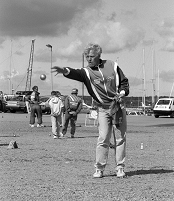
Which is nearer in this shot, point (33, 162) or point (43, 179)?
point (43, 179)

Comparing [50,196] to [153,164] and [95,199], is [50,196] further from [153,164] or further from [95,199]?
[153,164]

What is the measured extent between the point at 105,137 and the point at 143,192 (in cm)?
159

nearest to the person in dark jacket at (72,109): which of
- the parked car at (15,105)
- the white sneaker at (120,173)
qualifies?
the white sneaker at (120,173)

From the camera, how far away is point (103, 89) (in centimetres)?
776

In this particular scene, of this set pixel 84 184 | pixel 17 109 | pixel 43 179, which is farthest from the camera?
pixel 17 109

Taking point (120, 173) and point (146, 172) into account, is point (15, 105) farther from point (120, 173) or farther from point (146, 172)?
point (120, 173)

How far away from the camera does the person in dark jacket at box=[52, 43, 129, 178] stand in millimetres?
7758

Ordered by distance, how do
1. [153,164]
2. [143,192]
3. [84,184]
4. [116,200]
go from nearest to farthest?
1. [116,200]
2. [143,192]
3. [84,184]
4. [153,164]

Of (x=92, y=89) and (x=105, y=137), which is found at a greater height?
(x=92, y=89)

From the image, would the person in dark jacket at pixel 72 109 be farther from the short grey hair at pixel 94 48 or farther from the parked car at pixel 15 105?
the parked car at pixel 15 105

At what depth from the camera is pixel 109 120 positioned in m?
7.91

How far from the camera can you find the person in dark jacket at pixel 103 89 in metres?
7.76

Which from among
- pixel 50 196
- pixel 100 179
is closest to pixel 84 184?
pixel 100 179

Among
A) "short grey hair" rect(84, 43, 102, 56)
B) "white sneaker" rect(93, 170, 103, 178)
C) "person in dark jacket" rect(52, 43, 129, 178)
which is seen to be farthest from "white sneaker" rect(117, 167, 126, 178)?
"short grey hair" rect(84, 43, 102, 56)
